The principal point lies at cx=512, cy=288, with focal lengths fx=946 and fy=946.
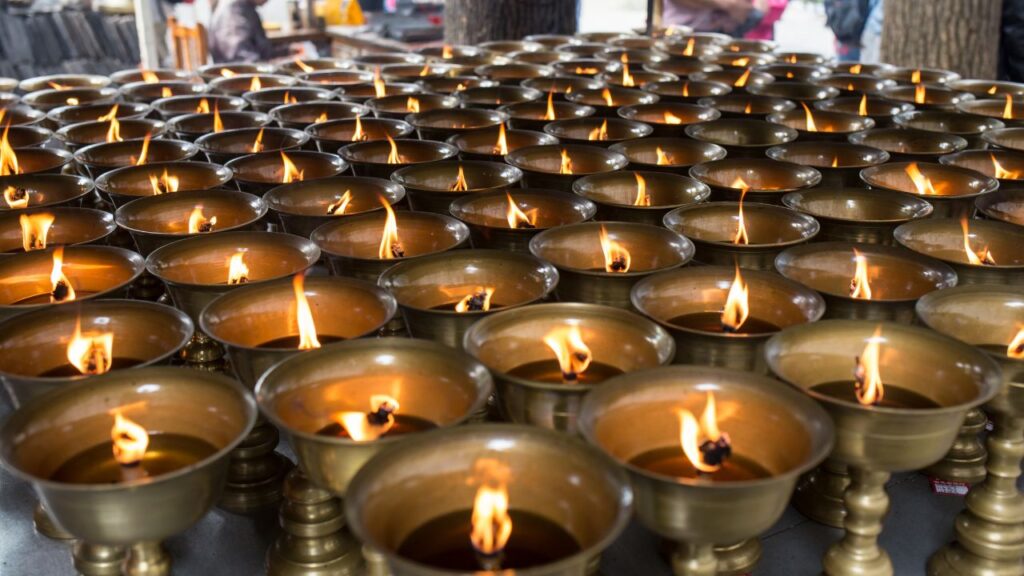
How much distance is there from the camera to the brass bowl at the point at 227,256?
166cm

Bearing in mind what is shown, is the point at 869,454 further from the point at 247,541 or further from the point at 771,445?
the point at 247,541

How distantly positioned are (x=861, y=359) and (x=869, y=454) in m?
0.18

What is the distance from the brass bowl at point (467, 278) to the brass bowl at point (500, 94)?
5.12 feet

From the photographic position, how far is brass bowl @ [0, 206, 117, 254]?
183cm

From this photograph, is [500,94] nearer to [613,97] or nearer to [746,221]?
[613,97]

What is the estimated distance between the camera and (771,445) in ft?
3.89

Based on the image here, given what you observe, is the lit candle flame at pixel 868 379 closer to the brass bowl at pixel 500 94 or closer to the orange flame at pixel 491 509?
the orange flame at pixel 491 509

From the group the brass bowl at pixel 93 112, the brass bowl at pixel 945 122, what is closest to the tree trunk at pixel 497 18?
the brass bowl at pixel 93 112

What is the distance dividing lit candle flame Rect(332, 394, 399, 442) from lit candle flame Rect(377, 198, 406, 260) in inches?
20.7

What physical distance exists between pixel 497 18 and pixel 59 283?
374 centimetres

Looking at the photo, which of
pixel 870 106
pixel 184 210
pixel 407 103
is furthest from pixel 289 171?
pixel 870 106

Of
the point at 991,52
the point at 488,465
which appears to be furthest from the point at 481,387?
the point at 991,52

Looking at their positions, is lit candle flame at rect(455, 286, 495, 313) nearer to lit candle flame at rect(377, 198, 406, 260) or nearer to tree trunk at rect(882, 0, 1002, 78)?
lit candle flame at rect(377, 198, 406, 260)

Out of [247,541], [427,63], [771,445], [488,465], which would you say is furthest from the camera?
[427,63]
